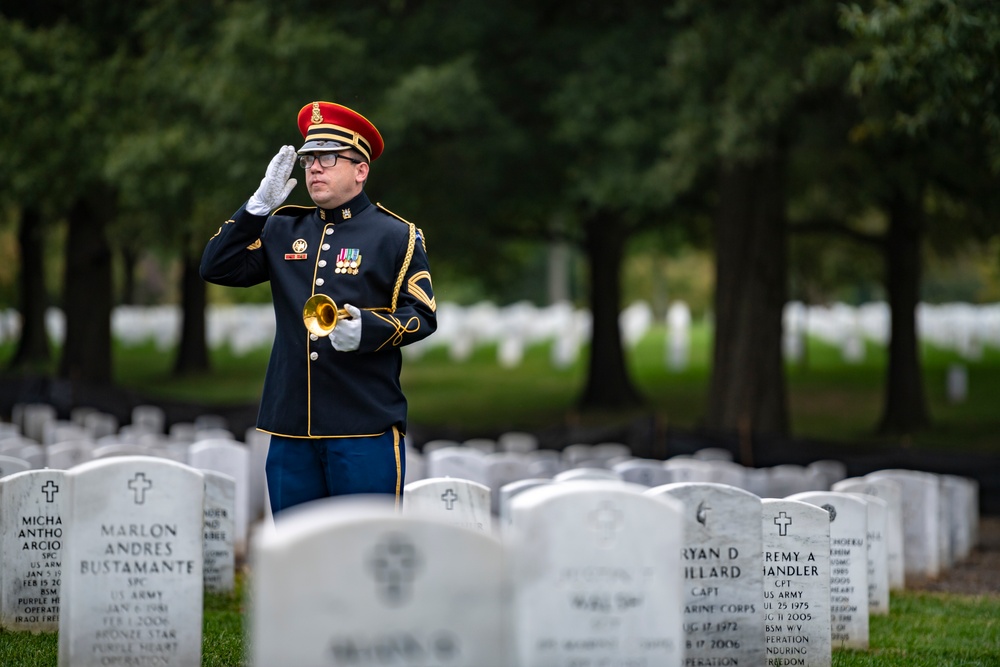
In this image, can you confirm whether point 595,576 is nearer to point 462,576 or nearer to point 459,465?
point 462,576

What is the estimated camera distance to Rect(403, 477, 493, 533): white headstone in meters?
7.28

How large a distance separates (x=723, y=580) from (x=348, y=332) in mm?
2079

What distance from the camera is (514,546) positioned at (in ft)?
14.9

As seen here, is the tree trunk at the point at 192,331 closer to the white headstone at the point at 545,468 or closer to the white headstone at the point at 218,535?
the white headstone at the point at 545,468

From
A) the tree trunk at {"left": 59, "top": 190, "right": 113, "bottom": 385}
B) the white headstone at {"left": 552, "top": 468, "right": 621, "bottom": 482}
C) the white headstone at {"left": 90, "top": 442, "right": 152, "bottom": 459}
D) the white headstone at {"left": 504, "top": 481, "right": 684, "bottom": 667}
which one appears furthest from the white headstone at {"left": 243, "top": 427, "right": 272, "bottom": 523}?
the tree trunk at {"left": 59, "top": 190, "right": 113, "bottom": 385}

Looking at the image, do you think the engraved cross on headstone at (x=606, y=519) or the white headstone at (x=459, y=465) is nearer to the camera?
the engraved cross on headstone at (x=606, y=519)

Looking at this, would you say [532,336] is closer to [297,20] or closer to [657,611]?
[297,20]

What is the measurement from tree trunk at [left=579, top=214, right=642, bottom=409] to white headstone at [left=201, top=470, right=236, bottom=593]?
16.6 m

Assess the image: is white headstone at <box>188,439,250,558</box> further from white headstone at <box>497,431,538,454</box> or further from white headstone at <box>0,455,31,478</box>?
white headstone at <box>497,431,538,454</box>

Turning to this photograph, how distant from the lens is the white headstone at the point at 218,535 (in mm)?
8734

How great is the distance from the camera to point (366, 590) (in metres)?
4.07

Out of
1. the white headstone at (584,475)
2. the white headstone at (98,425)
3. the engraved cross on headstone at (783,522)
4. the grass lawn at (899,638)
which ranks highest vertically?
the white headstone at (98,425)

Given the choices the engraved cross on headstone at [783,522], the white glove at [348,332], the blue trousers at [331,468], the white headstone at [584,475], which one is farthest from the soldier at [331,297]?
the white headstone at [584,475]

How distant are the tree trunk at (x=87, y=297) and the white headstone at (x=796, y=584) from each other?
757 inches
